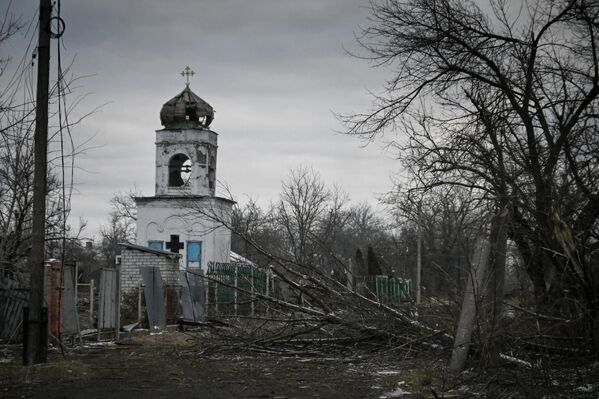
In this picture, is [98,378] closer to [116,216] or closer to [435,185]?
[435,185]

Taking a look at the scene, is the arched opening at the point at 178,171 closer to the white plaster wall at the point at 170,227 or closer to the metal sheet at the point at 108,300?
the white plaster wall at the point at 170,227

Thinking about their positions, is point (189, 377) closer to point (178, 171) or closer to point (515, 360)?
point (515, 360)

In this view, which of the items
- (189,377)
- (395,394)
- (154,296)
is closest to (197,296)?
(154,296)

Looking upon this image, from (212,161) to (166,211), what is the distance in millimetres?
3370

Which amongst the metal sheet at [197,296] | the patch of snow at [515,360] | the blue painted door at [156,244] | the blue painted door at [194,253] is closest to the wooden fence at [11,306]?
the metal sheet at [197,296]

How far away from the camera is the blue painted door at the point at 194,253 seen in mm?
37250

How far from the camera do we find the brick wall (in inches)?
892

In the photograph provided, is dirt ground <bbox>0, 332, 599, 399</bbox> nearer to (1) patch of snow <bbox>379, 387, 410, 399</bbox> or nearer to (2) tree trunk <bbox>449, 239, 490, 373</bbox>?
(1) patch of snow <bbox>379, 387, 410, 399</bbox>

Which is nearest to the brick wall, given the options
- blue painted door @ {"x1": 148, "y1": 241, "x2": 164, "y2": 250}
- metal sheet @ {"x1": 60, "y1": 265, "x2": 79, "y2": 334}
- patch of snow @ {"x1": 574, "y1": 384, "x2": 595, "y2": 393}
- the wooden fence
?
metal sheet @ {"x1": 60, "y1": 265, "x2": 79, "y2": 334}

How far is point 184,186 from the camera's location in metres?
36.6

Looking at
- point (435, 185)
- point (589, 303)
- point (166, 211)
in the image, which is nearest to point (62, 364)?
point (435, 185)

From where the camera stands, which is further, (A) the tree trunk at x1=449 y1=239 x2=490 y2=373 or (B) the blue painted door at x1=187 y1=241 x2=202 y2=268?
(B) the blue painted door at x1=187 y1=241 x2=202 y2=268

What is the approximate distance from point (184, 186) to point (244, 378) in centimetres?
2742

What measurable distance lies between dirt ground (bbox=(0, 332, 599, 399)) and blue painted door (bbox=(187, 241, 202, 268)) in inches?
941
